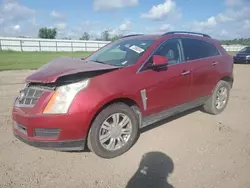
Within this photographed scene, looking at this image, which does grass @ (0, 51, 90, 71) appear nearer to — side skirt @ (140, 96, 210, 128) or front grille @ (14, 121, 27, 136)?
front grille @ (14, 121, 27, 136)

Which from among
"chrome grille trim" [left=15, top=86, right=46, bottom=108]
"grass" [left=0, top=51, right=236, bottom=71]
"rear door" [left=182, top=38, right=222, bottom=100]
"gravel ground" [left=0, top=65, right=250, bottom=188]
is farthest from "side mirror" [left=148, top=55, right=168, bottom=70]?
"grass" [left=0, top=51, right=236, bottom=71]

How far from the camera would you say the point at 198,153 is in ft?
11.9

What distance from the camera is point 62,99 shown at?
3.03m

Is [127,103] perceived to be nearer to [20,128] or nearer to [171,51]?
[171,51]

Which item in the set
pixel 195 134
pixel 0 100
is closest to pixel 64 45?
pixel 0 100

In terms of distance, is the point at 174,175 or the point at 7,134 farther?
the point at 7,134

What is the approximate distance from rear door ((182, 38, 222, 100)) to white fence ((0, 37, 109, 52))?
1714 inches

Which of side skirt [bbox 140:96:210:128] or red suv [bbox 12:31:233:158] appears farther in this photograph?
side skirt [bbox 140:96:210:128]

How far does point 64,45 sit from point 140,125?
4999 centimetres

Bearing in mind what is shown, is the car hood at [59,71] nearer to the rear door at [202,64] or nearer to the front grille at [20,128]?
the front grille at [20,128]

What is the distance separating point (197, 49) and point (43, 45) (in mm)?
47377

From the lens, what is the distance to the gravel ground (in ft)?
9.56

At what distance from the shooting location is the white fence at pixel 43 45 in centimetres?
4269

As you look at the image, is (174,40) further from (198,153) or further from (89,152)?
(89,152)
